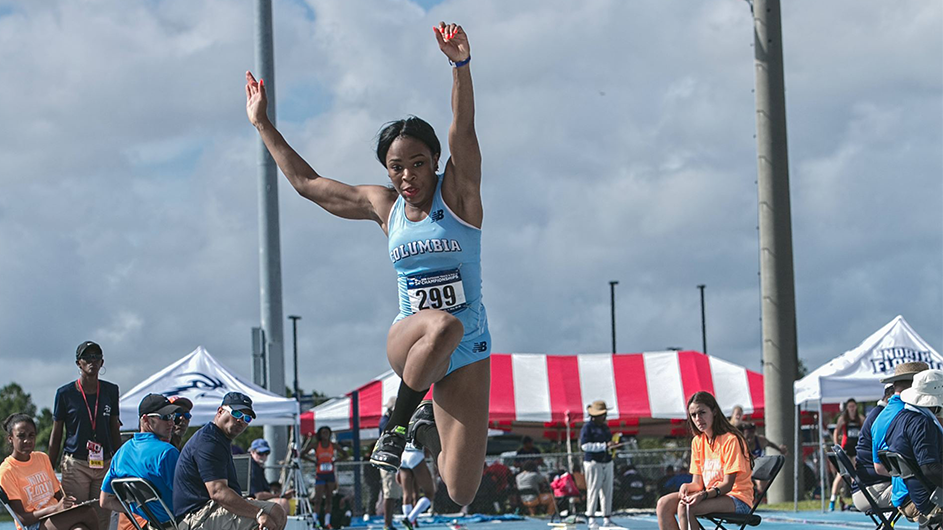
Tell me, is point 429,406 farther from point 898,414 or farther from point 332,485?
point 332,485

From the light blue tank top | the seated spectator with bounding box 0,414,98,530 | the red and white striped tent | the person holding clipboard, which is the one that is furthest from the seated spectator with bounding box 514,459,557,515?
the light blue tank top

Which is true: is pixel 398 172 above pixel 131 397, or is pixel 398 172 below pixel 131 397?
above

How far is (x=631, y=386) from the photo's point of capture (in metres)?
24.3

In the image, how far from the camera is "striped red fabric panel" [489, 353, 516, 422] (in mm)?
22562

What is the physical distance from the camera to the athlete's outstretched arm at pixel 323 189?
5121mm

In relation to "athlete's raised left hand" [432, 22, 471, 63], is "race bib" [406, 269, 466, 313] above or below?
below

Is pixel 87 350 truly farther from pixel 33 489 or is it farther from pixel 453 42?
pixel 453 42

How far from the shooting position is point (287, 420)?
14.1 meters

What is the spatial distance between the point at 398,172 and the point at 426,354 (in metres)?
0.83

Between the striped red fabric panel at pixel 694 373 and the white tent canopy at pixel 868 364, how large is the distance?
645 centimetres

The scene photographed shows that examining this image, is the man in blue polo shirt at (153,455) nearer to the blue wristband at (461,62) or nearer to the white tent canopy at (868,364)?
the blue wristband at (461,62)

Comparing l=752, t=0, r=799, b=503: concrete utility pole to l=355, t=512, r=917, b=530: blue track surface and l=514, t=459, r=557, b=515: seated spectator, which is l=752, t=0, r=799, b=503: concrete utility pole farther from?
l=514, t=459, r=557, b=515: seated spectator

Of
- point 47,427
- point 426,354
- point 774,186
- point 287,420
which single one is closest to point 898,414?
point 426,354

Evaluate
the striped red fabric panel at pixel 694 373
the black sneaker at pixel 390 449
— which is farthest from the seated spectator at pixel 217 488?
the striped red fabric panel at pixel 694 373
